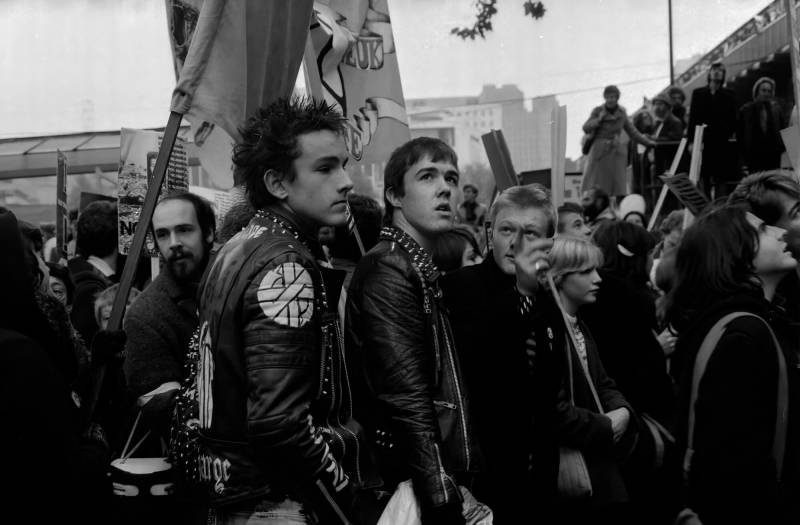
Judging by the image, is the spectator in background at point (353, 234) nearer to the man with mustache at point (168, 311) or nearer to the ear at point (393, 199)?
the man with mustache at point (168, 311)

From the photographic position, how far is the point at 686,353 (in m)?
3.59

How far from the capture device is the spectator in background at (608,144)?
14484 mm

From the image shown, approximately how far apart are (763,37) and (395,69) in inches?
654

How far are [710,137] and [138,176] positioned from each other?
1079cm

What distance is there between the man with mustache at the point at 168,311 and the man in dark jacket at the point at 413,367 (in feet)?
2.71

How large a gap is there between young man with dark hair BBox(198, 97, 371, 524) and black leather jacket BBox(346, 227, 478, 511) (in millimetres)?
323

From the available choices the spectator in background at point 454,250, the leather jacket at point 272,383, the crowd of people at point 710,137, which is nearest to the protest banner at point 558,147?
the spectator in background at point 454,250

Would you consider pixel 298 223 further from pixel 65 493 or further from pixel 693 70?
pixel 693 70

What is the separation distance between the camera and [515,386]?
387 centimetres

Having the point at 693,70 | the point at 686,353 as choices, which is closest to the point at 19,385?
the point at 686,353

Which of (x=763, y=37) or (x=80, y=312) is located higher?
(x=763, y=37)

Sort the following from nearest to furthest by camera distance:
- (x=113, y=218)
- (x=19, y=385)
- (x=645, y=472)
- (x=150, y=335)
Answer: (x=19, y=385), (x=150, y=335), (x=645, y=472), (x=113, y=218)

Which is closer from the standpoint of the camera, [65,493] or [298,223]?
[65,493]

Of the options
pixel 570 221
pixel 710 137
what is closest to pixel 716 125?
pixel 710 137
